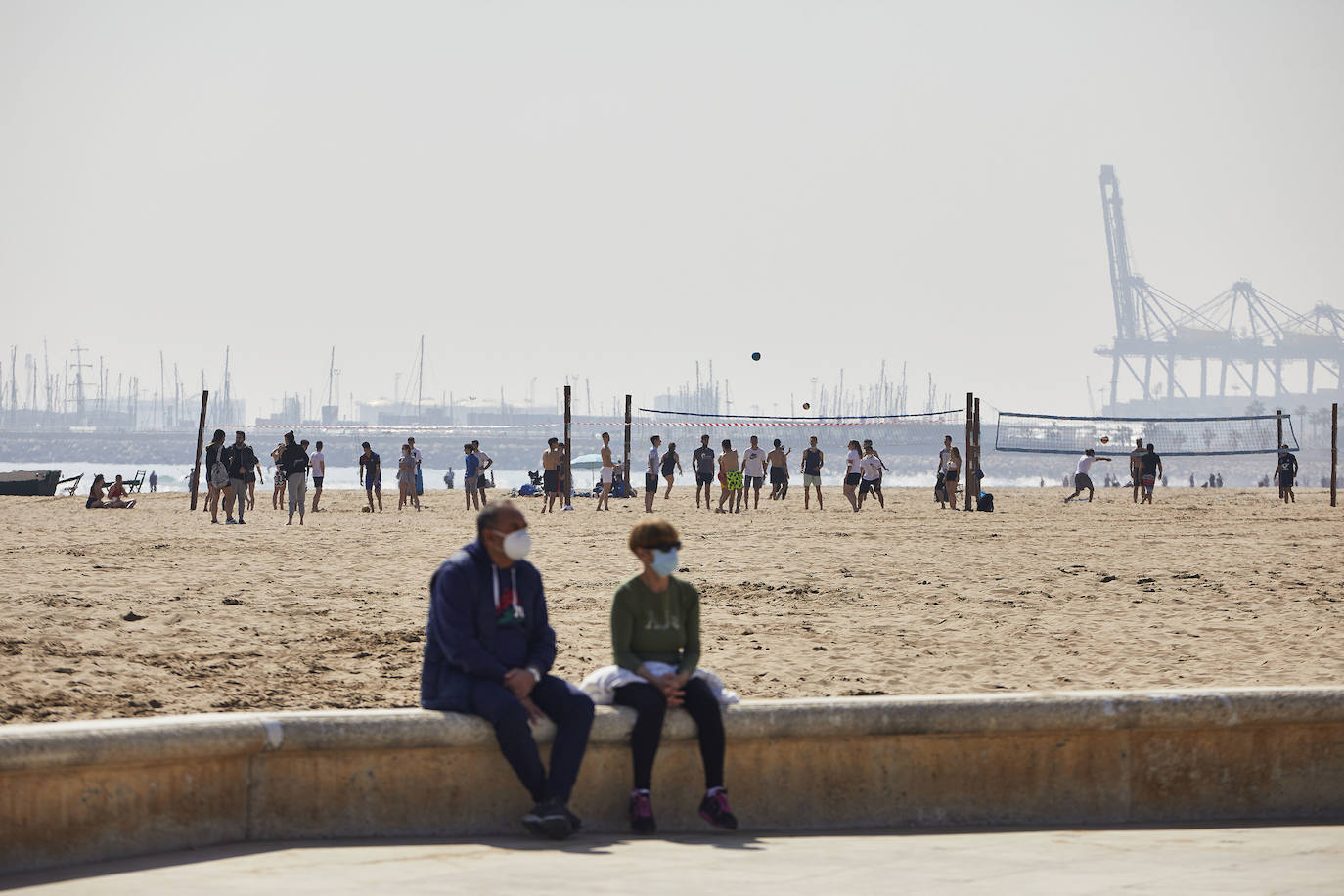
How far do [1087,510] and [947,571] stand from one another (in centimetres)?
1546

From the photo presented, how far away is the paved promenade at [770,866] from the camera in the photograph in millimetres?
4176

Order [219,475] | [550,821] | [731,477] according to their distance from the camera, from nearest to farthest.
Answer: [550,821]
[219,475]
[731,477]

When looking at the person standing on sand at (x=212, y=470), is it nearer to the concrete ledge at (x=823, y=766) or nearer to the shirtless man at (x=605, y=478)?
the shirtless man at (x=605, y=478)

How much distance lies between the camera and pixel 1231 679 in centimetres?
834

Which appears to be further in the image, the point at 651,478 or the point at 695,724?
the point at 651,478

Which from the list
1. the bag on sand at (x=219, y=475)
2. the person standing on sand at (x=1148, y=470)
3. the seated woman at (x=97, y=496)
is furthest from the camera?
the person standing on sand at (x=1148, y=470)

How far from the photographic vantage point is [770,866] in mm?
4582

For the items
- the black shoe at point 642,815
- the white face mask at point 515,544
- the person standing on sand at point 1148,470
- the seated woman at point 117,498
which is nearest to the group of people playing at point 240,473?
the seated woman at point 117,498

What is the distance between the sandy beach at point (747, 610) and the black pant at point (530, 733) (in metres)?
2.60

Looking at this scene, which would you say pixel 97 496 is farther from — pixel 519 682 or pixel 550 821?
pixel 550 821

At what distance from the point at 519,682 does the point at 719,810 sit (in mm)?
792

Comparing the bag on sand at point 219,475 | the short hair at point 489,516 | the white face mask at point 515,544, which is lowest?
the bag on sand at point 219,475

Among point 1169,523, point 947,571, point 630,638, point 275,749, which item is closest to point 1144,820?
point 630,638

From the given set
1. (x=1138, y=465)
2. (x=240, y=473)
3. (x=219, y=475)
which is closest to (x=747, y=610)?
(x=240, y=473)
